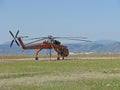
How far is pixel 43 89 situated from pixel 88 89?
2.44m

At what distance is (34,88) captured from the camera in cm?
2372

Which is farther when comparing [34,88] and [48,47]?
[48,47]

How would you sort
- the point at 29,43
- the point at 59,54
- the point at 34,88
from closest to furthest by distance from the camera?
the point at 34,88
the point at 59,54
the point at 29,43

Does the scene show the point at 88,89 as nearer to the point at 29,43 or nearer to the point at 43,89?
the point at 43,89

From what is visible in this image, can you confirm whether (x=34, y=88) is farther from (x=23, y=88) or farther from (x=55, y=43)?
(x=55, y=43)

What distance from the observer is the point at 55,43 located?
287 feet

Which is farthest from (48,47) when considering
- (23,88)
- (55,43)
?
(23,88)

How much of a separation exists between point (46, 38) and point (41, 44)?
1.66 m

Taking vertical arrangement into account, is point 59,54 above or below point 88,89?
below

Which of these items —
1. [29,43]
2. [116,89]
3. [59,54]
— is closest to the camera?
[116,89]

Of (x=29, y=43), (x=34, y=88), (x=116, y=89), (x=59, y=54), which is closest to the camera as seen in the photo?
(x=116, y=89)

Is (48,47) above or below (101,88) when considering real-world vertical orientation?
below

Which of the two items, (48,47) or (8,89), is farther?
(48,47)

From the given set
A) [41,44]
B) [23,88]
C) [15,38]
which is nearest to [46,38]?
[41,44]
